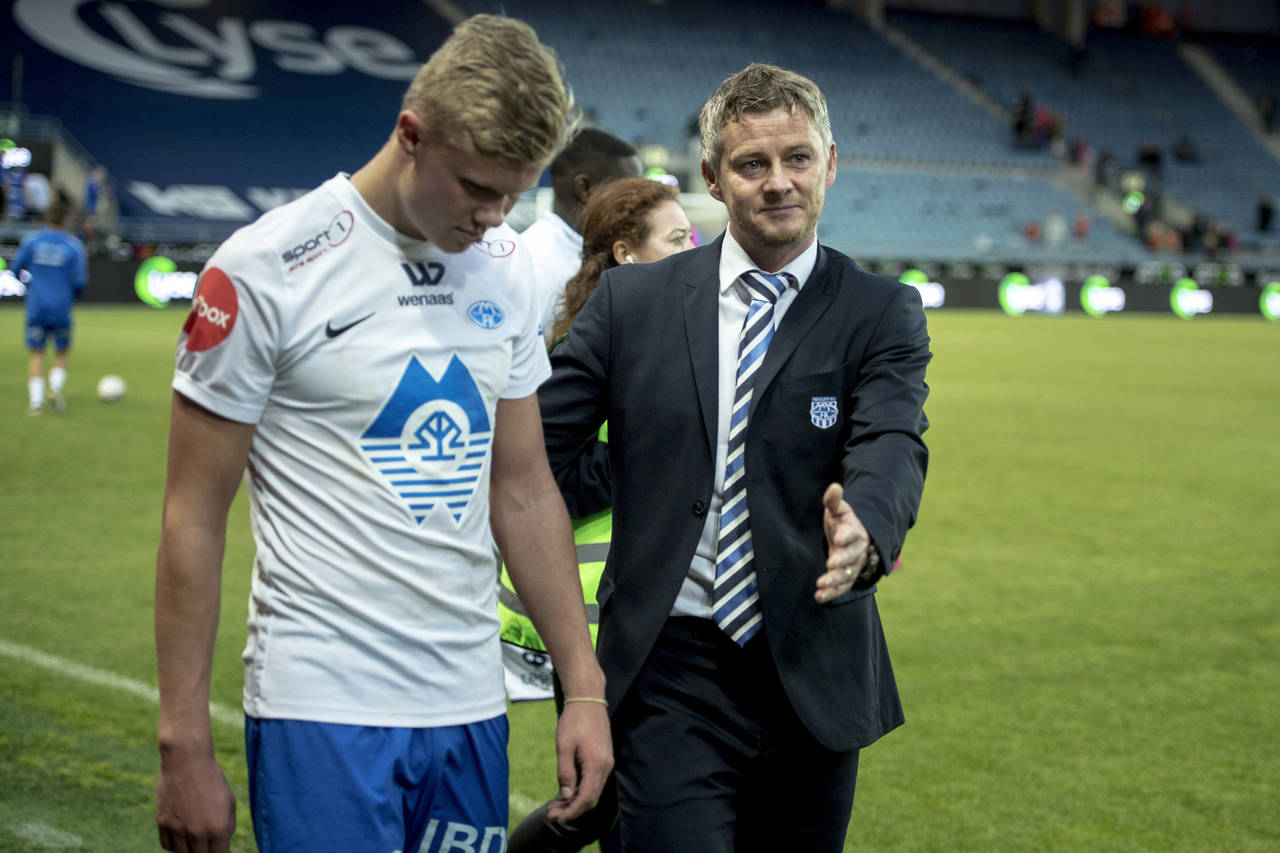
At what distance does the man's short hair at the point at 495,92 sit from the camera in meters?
2.11

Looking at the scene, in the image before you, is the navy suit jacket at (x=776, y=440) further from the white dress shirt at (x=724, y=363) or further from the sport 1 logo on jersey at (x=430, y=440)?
the sport 1 logo on jersey at (x=430, y=440)

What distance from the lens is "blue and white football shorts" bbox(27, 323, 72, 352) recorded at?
1455cm

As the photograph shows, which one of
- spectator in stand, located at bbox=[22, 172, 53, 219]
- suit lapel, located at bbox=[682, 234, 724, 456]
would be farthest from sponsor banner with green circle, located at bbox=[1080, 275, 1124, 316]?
suit lapel, located at bbox=[682, 234, 724, 456]

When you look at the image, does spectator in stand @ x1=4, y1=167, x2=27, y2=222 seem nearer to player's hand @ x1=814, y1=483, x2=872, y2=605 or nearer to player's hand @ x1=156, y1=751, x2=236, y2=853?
player's hand @ x1=156, y1=751, x2=236, y2=853

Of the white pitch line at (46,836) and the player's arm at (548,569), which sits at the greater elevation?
the player's arm at (548,569)

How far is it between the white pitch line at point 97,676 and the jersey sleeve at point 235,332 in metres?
3.64

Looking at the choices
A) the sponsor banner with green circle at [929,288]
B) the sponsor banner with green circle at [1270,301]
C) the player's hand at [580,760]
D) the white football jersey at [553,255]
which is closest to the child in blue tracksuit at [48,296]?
the white football jersey at [553,255]

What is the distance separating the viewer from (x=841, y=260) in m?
2.85

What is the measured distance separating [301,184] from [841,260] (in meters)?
37.1

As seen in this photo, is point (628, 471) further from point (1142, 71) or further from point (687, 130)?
point (1142, 71)

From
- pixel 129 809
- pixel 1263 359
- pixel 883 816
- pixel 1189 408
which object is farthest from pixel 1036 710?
pixel 1263 359

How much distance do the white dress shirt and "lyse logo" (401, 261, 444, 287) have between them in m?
0.69

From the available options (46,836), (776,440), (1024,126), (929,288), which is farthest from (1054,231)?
(776,440)

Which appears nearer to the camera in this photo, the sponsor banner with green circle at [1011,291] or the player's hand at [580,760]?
the player's hand at [580,760]
